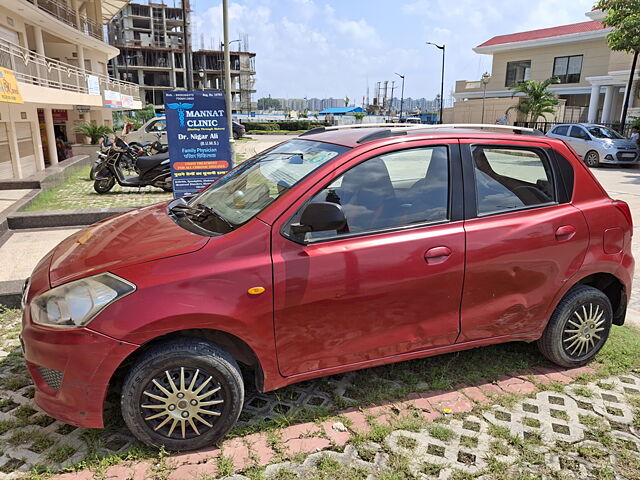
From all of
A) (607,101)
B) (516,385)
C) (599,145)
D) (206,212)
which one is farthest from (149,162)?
(607,101)

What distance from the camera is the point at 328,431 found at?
9.88 ft

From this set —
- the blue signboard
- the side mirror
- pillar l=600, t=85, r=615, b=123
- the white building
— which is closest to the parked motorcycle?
the white building

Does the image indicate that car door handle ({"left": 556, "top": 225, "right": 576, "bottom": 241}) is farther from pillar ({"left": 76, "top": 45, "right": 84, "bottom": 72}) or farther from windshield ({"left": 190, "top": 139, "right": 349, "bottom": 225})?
pillar ({"left": 76, "top": 45, "right": 84, "bottom": 72})

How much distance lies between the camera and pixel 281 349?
2873 mm

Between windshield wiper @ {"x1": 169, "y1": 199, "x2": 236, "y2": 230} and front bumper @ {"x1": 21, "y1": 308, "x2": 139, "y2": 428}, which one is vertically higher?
windshield wiper @ {"x1": 169, "y1": 199, "x2": 236, "y2": 230}

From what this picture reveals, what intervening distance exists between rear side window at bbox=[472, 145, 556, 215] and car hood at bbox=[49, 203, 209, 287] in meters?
1.89

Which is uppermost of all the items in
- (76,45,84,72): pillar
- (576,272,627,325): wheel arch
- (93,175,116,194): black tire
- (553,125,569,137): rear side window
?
(76,45,84,72): pillar

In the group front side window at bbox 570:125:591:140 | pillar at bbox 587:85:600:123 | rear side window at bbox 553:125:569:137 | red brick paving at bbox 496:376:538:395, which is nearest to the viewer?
red brick paving at bbox 496:376:538:395

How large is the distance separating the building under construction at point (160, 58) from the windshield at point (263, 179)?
8125 centimetres

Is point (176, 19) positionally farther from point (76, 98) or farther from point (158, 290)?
point (158, 290)

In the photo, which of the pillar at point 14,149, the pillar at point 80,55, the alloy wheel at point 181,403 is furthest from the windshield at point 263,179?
the pillar at point 80,55

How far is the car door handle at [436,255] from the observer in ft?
10.1

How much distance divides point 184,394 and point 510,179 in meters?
2.67

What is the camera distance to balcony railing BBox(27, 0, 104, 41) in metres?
22.2
